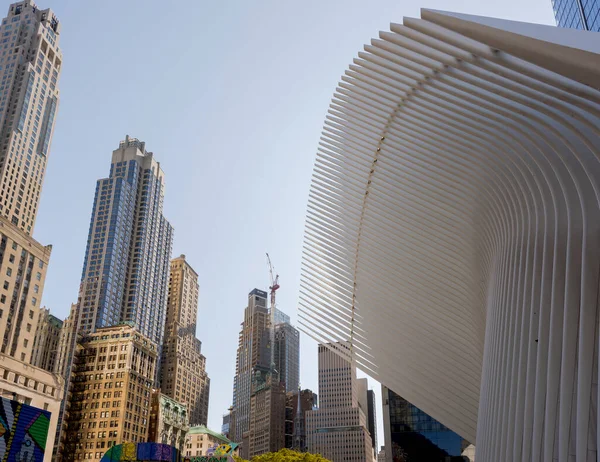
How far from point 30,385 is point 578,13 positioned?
5621 cm

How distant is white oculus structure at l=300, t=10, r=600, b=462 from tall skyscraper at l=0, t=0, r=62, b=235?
319 ft

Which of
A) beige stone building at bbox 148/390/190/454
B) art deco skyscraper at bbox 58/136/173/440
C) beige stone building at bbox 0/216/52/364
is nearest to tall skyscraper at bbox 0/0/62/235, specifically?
art deco skyscraper at bbox 58/136/173/440

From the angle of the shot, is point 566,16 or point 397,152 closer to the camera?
point 397,152

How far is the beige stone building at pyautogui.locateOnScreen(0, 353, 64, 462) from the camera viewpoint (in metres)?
56.5

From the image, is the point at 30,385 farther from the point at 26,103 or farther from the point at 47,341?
the point at 26,103

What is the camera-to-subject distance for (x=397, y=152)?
19.2 meters

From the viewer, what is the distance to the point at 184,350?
17100 cm

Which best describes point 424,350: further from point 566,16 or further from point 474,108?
point 566,16

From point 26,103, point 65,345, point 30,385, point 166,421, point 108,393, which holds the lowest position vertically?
point 30,385

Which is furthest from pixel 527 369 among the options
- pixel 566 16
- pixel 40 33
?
pixel 40 33

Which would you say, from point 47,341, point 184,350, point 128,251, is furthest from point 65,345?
point 184,350

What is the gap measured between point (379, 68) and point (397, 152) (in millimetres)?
3048

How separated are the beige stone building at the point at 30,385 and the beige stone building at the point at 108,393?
4554 cm

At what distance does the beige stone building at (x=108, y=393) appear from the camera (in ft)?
356
